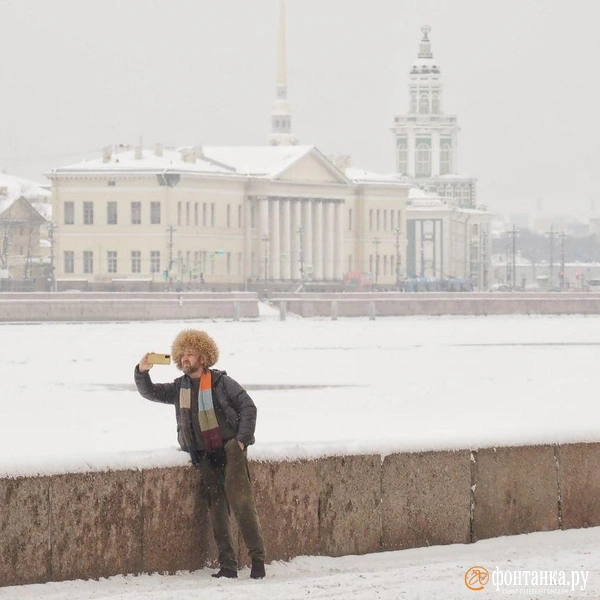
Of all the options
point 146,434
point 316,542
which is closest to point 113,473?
point 316,542

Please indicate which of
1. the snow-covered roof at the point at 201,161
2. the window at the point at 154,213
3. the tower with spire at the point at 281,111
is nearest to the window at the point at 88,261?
the window at the point at 154,213

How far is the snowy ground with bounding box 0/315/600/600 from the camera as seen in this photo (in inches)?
363

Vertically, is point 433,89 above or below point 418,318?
above

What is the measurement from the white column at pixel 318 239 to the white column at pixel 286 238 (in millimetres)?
1959

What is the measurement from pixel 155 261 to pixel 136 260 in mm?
1087

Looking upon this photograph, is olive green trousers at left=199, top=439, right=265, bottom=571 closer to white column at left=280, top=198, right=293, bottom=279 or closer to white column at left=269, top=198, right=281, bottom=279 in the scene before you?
white column at left=269, top=198, right=281, bottom=279

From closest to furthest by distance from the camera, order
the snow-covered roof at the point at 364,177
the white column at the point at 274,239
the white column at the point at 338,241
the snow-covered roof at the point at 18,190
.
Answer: the white column at the point at 274,239
the white column at the point at 338,241
the snow-covered roof at the point at 364,177
the snow-covered roof at the point at 18,190

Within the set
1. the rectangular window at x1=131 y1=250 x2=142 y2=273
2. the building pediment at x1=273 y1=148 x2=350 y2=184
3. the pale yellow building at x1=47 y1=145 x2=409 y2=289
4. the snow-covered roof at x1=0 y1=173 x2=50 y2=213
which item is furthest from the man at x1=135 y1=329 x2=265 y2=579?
the snow-covered roof at x1=0 y1=173 x2=50 y2=213

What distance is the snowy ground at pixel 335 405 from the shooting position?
9227mm

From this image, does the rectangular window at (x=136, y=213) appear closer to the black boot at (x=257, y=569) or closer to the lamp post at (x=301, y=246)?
the lamp post at (x=301, y=246)

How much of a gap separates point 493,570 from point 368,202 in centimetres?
11369

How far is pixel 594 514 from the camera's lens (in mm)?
10891

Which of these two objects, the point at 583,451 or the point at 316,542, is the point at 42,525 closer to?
the point at 316,542

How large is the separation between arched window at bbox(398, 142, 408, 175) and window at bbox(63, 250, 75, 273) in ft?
219
